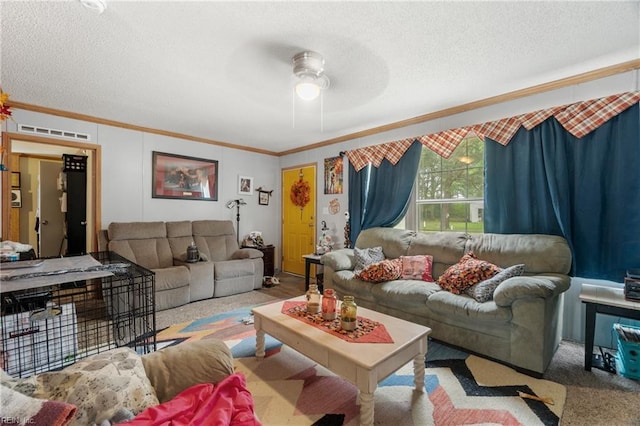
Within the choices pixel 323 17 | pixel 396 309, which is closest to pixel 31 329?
→ pixel 323 17

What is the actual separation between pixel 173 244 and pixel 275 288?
5.32 ft

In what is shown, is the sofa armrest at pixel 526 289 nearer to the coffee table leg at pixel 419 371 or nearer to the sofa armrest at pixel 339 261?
the coffee table leg at pixel 419 371

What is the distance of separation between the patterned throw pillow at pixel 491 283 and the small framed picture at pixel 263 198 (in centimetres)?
400

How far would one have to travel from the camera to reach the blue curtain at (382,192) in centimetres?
369

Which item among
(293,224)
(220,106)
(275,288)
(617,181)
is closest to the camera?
(617,181)

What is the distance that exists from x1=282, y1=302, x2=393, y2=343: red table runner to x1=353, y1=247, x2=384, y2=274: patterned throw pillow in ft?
4.12

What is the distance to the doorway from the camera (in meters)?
5.07

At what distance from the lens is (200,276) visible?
→ 371cm

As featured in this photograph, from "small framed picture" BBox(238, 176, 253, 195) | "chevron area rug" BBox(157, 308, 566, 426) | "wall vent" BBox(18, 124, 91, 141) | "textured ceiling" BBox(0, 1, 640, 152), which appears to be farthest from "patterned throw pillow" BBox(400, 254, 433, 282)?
"wall vent" BBox(18, 124, 91, 141)

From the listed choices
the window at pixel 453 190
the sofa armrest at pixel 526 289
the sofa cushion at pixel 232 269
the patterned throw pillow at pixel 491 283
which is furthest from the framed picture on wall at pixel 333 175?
the sofa armrest at pixel 526 289

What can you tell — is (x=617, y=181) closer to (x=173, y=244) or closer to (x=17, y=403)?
(x=17, y=403)

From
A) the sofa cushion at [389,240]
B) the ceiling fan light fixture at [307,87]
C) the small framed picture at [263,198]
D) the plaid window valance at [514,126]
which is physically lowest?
the sofa cushion at [389,240]

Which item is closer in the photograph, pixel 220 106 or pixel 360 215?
pixel 220 106

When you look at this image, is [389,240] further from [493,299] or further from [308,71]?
[308,71]
